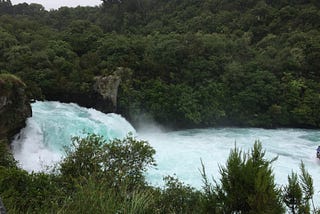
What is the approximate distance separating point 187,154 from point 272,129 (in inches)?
324

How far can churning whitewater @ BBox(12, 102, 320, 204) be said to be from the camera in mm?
12281

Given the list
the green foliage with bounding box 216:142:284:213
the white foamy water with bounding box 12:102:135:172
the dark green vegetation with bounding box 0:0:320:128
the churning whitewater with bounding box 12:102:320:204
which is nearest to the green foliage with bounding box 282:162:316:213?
the green foliage with bounding box 216:142:284:213

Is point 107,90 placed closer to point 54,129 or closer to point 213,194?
point 54,129

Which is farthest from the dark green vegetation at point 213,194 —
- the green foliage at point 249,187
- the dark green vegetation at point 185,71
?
the dark green vegetation at point 185,71

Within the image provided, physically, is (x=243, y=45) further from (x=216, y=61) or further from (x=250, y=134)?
(x=250, y=134)

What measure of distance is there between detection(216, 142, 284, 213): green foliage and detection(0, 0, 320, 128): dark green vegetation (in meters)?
14.6

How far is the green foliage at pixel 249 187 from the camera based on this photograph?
3330 millimetres

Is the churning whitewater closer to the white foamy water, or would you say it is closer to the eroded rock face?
the white foamy water

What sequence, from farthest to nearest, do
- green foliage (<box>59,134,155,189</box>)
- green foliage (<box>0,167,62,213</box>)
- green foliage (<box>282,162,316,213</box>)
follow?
green foliage (<box>59,134,155,189</box>) < green foliage (<box>0,167,62,213</box>) < green foliage (<box>282,162,316,213</box>)

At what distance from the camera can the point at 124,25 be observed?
33.3m

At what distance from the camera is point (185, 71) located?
21.8 m

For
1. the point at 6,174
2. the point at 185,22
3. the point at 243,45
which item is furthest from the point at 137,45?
the point at 6,174

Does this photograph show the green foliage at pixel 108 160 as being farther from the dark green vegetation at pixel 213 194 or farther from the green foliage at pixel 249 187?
the green foliage at pixel 249 187

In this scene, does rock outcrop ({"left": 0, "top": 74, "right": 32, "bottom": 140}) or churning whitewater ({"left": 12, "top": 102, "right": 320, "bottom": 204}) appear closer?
rock outcrop ({"left": 0, "top": 74, "right": 32, "bottom": 140})
